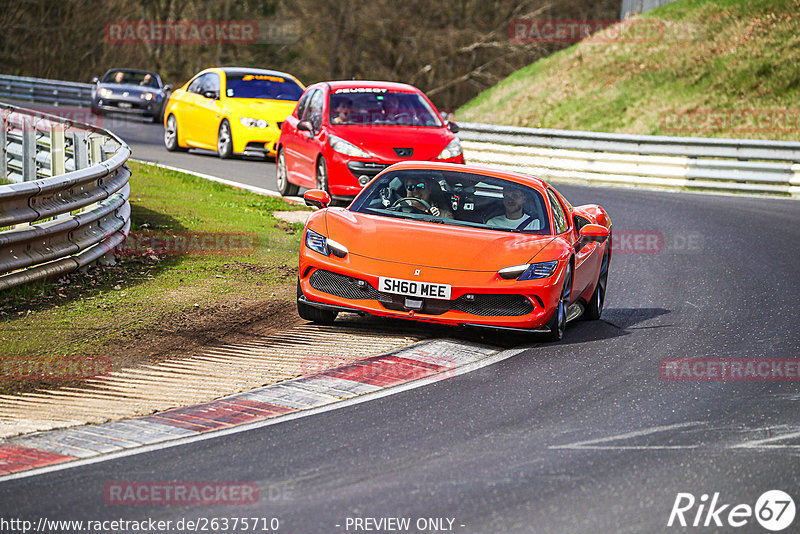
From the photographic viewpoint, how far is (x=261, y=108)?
22.1 m

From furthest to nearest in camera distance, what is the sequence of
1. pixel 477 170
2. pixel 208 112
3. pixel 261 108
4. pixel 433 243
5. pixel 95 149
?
pixel 208 112 → pixel 261 108 → pixel 95 149 → pixel 477 170 → pixel 433 243

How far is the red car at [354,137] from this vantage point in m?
16.2

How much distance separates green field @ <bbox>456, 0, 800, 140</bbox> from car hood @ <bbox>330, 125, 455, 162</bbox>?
537 inches

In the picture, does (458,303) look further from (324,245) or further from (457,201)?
(457,201)

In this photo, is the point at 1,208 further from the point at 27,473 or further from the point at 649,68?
the point at 649,68

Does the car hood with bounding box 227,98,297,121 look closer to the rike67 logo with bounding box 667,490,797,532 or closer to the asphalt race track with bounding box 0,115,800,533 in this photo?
the asphalt race track with bounding box 0,115,800,533

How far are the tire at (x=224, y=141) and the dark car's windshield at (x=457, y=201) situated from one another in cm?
1273

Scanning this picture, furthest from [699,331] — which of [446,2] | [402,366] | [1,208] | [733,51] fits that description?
[446,2]

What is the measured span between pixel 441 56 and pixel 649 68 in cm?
2005

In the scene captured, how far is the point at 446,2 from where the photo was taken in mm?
52281

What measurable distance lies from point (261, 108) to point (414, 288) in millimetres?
13798

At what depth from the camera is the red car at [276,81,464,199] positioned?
637 inches

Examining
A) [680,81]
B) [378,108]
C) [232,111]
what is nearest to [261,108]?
[232,111]

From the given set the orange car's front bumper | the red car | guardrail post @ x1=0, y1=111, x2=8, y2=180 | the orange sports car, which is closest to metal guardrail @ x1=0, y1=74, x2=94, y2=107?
guardrail post @ x1=0, y1=111, x2=8, y2=180
